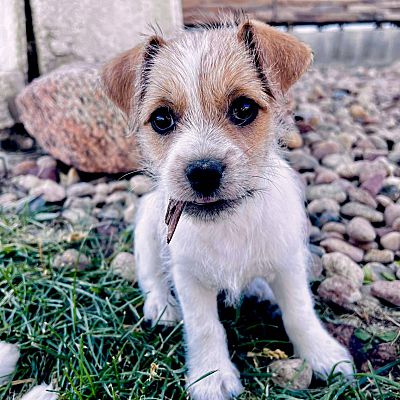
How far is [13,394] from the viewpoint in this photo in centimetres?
286

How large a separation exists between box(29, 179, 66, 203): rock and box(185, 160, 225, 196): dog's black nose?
2575 millimetres

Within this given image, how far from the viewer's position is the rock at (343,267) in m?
3.38

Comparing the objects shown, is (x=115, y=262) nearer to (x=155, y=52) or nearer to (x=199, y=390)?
(x=199, y=390)

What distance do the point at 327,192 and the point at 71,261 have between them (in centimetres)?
213

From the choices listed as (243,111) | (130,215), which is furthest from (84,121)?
(243,111)

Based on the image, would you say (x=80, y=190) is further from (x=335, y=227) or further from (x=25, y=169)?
(x=335, y=227)

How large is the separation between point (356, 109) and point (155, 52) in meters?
4.00

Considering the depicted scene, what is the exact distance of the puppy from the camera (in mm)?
2514

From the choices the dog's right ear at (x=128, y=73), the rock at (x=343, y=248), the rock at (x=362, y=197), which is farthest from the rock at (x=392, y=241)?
the dog's right ear at (x=128, y=73)

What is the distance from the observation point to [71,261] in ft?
12.5

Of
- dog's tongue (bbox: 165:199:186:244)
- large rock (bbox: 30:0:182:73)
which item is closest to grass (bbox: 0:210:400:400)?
dog's tongue (bbox: 165:199:186:244)

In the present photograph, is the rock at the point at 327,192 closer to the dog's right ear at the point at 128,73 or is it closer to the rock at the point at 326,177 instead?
the rock at the point at 326,177

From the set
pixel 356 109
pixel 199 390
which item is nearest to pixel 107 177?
pixel 199 390

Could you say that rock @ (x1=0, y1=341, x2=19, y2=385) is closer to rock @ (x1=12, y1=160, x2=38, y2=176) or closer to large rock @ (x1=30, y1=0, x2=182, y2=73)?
rock @ (x1=12, y1=160, x2=38, y2=176)
